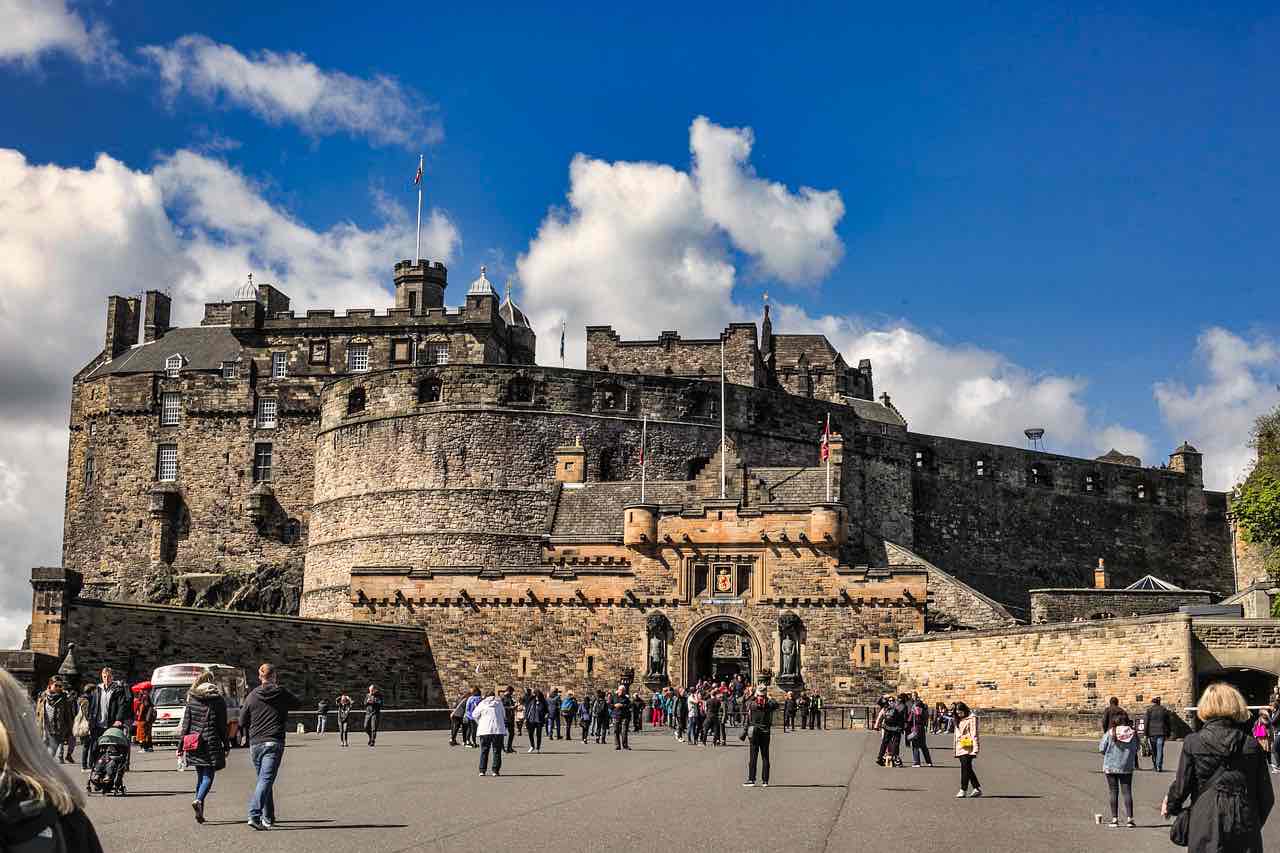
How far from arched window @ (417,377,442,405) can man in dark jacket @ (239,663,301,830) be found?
39790mm

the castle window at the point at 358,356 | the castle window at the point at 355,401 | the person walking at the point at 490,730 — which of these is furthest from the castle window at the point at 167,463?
the person walking at the point at 490,730

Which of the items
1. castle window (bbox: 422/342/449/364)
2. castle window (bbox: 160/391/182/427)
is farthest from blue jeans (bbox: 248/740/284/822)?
castle window (bbox: 160/391/182/427)

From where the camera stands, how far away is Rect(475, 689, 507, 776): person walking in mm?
19312

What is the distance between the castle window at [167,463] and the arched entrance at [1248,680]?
37980 mm

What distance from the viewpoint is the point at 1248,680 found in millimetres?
34062

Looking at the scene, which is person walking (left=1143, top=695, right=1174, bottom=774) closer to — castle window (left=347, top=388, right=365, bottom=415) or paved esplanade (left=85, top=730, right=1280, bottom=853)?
paved esplanade (left=85, top=730, right=1280, bottom=853)

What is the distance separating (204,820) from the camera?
13680 mm

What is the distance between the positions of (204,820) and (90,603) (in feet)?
70.7

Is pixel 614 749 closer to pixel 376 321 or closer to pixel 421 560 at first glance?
pixel 421 560

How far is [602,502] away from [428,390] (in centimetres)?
846

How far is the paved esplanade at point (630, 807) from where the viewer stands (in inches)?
484

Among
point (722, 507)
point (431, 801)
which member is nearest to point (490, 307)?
point (722, 507)

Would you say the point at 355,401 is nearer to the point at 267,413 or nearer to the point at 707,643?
the point at 267,413

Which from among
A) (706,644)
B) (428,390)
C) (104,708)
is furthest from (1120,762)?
(428,390)
